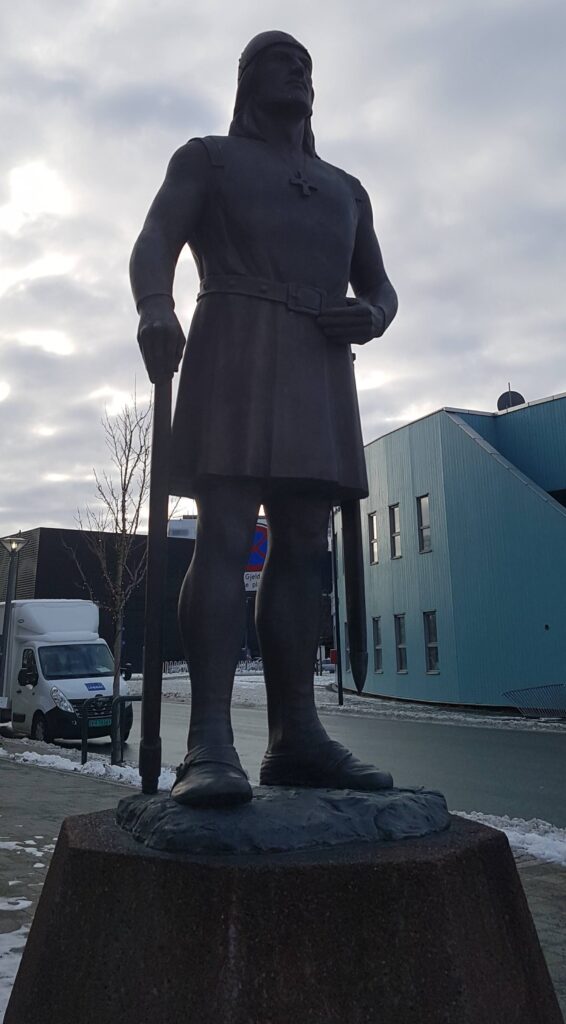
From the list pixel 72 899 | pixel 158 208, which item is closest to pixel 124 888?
pixel 72 899

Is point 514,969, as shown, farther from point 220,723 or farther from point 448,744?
point 448,744

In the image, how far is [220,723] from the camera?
284cm

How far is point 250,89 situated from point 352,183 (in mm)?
537

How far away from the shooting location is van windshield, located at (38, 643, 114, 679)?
1492cm

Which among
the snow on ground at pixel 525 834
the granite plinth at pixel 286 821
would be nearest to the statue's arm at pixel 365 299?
the granite plinth at pixel 286 821

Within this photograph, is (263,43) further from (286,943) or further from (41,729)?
(41,729)

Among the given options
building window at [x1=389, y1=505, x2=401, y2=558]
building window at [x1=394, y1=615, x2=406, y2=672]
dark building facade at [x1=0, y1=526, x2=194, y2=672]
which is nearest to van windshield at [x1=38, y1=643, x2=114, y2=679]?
building window at [x1=394, y1=615, x2=406, y2=672]

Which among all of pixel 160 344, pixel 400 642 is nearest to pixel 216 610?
pixel 160 344

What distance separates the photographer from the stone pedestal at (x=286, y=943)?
2092 mm

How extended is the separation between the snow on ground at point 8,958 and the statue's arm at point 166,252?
2167 mm

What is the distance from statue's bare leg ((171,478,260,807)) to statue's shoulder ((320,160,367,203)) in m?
1.35

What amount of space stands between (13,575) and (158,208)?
1357cm

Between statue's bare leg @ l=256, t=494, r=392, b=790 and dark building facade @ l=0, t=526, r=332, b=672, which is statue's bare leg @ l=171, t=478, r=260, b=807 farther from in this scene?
dark building facade @ l=0, t=526, r=332, b=672

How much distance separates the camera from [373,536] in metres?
25.7
